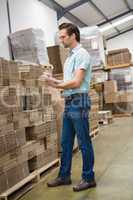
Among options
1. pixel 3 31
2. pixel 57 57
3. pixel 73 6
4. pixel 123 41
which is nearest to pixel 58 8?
pixel 73 6

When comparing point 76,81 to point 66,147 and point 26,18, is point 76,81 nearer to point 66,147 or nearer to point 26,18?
point 66,147

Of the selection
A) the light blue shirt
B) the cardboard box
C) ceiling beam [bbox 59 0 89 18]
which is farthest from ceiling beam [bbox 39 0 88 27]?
the light blue shirt

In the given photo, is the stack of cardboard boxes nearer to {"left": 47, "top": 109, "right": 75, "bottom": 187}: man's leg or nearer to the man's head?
{"left": 47, "top": 109, "right": 75, "bottom": 187}: man's leg

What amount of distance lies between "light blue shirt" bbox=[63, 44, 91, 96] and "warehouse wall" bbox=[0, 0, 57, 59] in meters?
3.23

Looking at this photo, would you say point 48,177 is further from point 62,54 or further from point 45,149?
point 62,54

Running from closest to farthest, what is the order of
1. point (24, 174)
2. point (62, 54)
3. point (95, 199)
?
1. point (95, 199)
2. point (24, 174)
3. point (62, 54)

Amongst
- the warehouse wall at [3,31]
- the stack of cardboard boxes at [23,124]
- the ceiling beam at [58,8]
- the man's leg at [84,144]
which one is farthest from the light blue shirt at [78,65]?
the ceiling beam at [58,8]

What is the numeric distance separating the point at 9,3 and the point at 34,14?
50.9 inches

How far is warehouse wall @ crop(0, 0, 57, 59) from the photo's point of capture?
22.8 ft

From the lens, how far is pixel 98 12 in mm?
12883

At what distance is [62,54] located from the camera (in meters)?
6.93

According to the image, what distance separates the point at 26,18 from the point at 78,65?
4.71 m

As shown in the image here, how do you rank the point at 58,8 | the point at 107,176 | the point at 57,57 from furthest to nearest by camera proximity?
the point at 58,8
the point at 57,57
the point at 107,176

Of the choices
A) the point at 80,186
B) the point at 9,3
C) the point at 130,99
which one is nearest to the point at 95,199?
the point at 80,186
